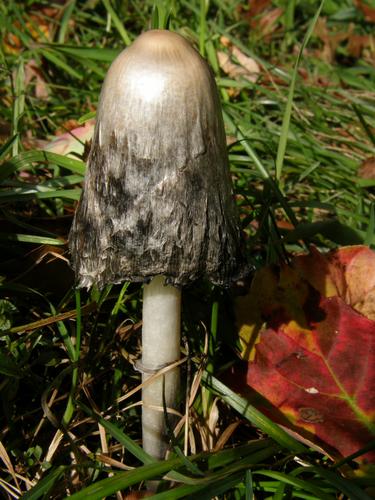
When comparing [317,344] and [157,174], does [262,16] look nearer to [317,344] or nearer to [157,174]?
[317,344]

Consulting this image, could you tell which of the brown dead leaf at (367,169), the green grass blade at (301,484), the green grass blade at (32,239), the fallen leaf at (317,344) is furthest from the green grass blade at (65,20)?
the green grass blade at (301,484)

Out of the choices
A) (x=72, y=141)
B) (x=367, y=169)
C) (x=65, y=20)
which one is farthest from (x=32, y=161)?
(x=65, y=20)

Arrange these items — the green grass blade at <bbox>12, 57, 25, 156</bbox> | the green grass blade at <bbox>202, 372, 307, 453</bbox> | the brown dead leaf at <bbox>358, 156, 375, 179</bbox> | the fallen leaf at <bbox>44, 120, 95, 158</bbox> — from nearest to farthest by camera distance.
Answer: the green grass blade at <bbox>202, 372, 307, 453</bbox> → the green grass blade at <bbox>12, 57, 25, 156</bbox> → the fallen leaf at <bbox>44, 120, 95, 158</bbox> → the brown dead leaf at <bbox>358, 156, 375, 179</bbox>

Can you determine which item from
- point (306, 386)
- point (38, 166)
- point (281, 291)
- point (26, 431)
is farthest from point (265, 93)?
point (26, 431)

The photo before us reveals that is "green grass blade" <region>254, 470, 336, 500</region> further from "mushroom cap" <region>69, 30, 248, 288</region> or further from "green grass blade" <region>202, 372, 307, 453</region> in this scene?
"mushroom cap" <region>69, 30, 248, 288</region>

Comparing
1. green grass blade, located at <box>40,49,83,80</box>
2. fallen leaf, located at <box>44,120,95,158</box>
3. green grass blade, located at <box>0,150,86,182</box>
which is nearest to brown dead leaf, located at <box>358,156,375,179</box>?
fallen leaf, located at <box>44,120,95,158</box>

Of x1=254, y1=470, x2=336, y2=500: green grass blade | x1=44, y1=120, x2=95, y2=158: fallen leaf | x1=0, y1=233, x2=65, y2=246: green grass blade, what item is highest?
x1=44, y1=120, x2=95, y2=158: fallen leaf

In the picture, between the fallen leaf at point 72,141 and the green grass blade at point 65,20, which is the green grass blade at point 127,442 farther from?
the green grass blade at point 65,20
